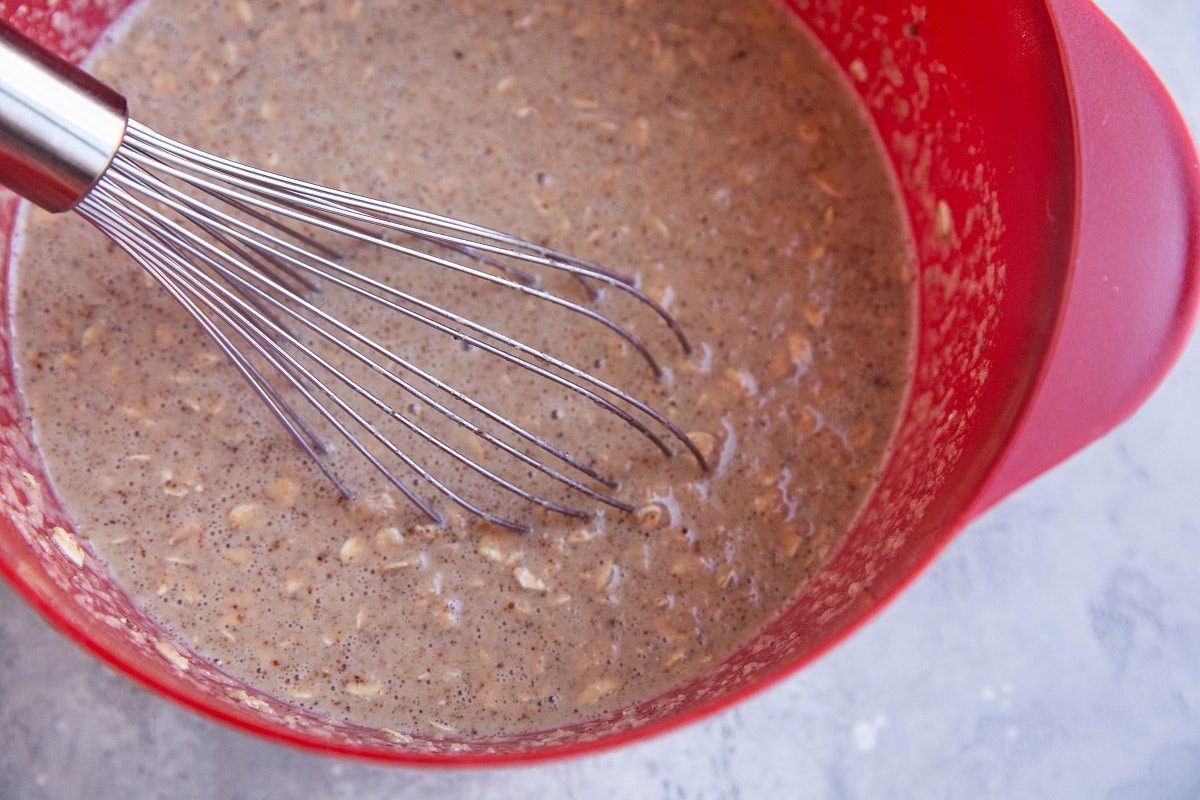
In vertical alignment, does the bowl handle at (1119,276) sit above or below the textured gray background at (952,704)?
above

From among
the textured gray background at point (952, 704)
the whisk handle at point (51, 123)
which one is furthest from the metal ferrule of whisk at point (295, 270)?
the textured gray background at point (952, 704)

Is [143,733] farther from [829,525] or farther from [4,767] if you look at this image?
[829,525]

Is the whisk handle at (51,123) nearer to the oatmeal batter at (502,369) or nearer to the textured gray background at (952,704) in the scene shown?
the oatmeal batter at (502,369)

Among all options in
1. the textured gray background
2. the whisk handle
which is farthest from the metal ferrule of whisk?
the textured gray background

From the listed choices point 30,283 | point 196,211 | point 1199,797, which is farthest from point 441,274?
point 1199,797

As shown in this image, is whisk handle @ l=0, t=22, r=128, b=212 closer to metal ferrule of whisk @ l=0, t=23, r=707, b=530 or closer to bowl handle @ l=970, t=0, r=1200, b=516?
metal ferrule of whisk @ l=0, t=23, r=707, b=530

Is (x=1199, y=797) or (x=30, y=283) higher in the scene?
(x=1199, y=797)
